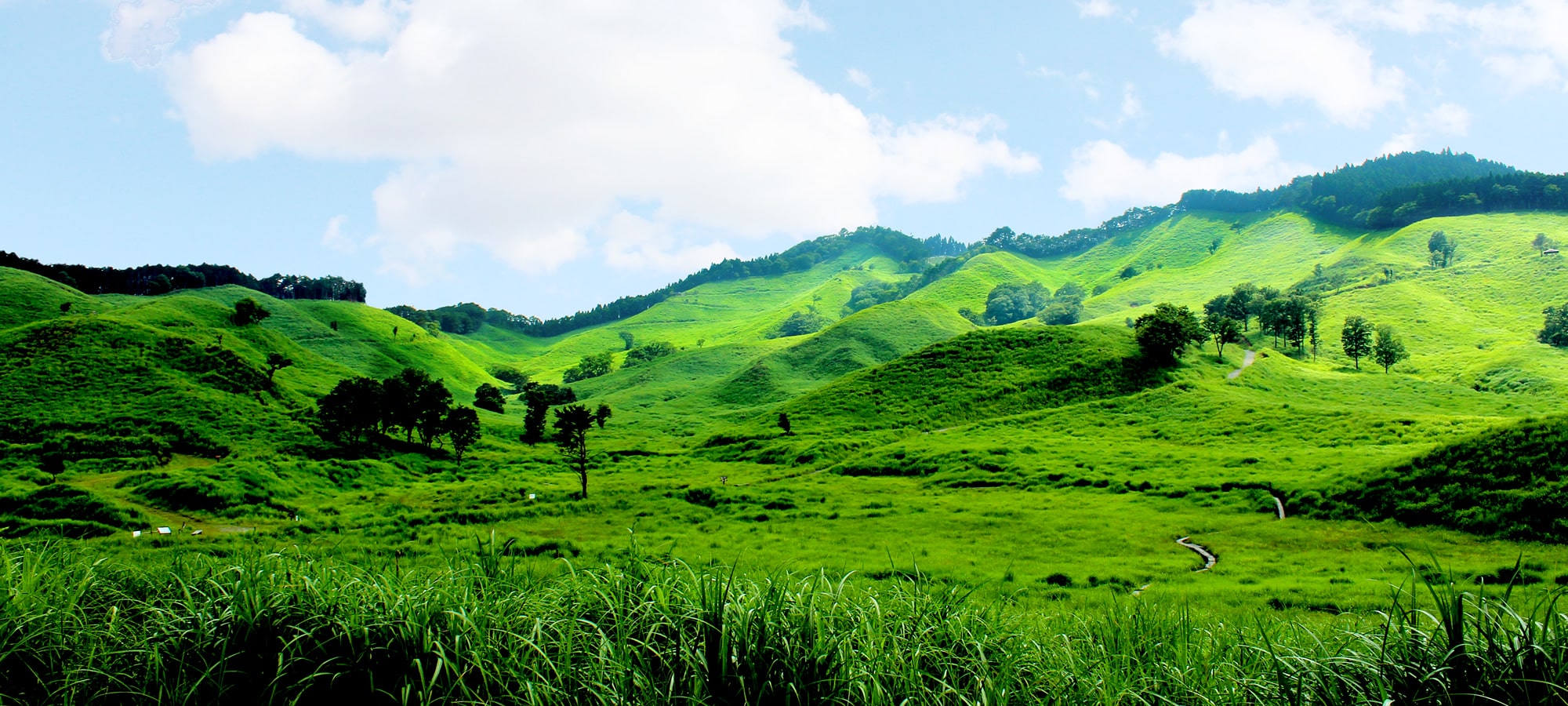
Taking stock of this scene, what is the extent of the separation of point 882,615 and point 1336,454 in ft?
175

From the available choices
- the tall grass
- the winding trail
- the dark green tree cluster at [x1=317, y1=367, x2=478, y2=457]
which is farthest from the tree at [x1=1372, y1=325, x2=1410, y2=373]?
the dark green tree cluster at [x1=317, y1=367, x2=478, y2=457]

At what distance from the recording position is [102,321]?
95188 mm

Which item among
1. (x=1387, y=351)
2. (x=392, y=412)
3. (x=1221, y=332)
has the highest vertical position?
(x=1221, y=332)

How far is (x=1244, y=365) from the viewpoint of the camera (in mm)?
101375

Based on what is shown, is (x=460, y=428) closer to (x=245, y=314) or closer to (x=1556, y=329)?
(x=245, y=314)

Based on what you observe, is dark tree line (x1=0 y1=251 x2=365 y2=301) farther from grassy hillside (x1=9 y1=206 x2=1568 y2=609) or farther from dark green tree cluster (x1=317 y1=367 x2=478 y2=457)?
dark green tree cluster (x1=317 y1=367 x2=478 y2=457)

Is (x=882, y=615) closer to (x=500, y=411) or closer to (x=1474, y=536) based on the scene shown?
(x=1474, y=536)

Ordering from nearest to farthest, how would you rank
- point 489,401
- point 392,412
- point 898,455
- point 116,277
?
1. point 898,455
2. point 392,412
3. point 489,401
4. point 116,277

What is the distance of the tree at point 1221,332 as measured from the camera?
105188mm

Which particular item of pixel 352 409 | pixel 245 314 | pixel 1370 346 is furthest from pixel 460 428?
pixel 1370 346

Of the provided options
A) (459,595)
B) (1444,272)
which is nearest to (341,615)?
(459,595)

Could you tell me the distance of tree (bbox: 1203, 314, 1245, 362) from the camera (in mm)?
105188

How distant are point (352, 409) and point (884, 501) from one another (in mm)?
58717

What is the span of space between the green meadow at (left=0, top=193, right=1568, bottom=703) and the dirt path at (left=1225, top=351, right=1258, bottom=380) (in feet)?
4.07
